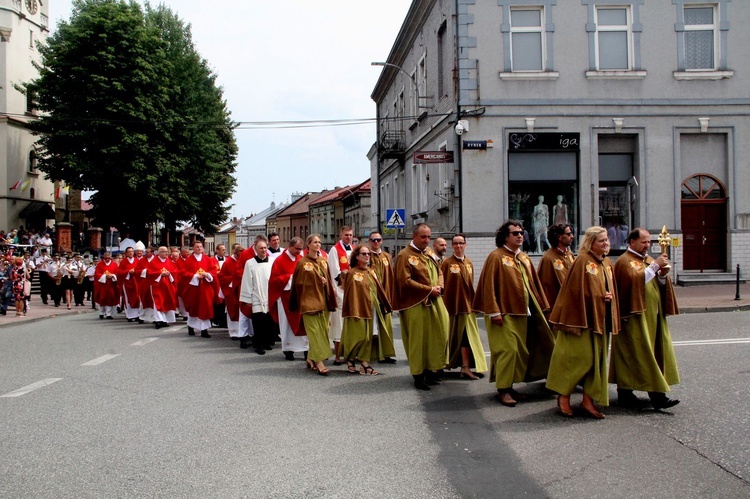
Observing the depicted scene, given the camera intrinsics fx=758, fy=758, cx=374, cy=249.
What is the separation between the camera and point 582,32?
22.9 m

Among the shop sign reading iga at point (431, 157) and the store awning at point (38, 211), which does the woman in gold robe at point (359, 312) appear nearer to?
the shop sign reading iga at point (431, 157)

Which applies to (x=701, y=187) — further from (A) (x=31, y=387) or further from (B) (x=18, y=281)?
(B) (x=18, y=281)

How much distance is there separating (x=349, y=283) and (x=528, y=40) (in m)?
15.4

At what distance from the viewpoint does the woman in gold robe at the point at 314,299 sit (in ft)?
33.7

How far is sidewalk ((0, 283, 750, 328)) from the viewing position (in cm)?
1675

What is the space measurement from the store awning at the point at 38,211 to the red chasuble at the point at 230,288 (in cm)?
3973

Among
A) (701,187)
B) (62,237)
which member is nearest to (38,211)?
(62,237)

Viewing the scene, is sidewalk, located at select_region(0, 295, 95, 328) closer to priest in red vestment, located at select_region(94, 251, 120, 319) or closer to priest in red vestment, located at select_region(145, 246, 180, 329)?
priest in red vestment, located at select_region(94, 251, 120, 319)

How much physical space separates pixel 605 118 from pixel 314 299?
1550 centimetres

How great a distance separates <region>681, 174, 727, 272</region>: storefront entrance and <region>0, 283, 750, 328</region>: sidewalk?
50.4 inches

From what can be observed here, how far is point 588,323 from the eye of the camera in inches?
274

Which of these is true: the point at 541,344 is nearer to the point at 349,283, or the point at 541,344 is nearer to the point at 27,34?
the point at 349,283

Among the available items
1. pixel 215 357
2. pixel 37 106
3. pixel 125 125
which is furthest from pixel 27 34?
pixel 215 357

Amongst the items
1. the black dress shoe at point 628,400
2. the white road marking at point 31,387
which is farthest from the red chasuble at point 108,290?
the black dress shoe at point 628,400
